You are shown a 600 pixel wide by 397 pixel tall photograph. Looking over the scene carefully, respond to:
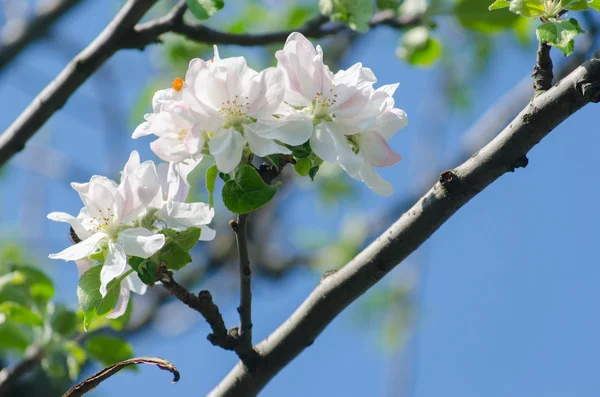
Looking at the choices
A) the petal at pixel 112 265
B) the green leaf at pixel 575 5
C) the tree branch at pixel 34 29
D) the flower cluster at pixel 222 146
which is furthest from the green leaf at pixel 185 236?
the tree branch at pixel 34 29

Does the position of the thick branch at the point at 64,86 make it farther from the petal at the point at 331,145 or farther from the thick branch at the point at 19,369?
the petal at the point at 331,145

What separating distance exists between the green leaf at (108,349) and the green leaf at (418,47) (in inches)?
54.2

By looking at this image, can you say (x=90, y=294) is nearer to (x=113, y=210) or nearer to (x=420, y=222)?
(x=113, y=210)

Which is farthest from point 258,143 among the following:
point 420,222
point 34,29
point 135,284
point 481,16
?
point 34,29

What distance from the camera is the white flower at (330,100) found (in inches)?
53.2

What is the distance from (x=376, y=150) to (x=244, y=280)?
0.39 meters

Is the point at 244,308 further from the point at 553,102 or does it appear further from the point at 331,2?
the point at 331,2

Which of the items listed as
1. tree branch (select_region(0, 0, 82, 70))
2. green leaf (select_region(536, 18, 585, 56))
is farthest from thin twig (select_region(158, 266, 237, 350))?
tree branch (select_region(0, 0, 82, 70))

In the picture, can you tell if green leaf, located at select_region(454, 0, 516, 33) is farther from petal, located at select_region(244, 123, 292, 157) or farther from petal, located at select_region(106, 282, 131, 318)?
petal, located at select_region(106, 282, 131, 318)

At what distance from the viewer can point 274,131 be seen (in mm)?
1302

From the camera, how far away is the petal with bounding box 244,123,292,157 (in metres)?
1.29

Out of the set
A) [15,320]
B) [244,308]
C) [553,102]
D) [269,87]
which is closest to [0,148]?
[15,320]

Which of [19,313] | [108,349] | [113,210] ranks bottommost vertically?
[108,349]

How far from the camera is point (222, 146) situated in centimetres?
130
